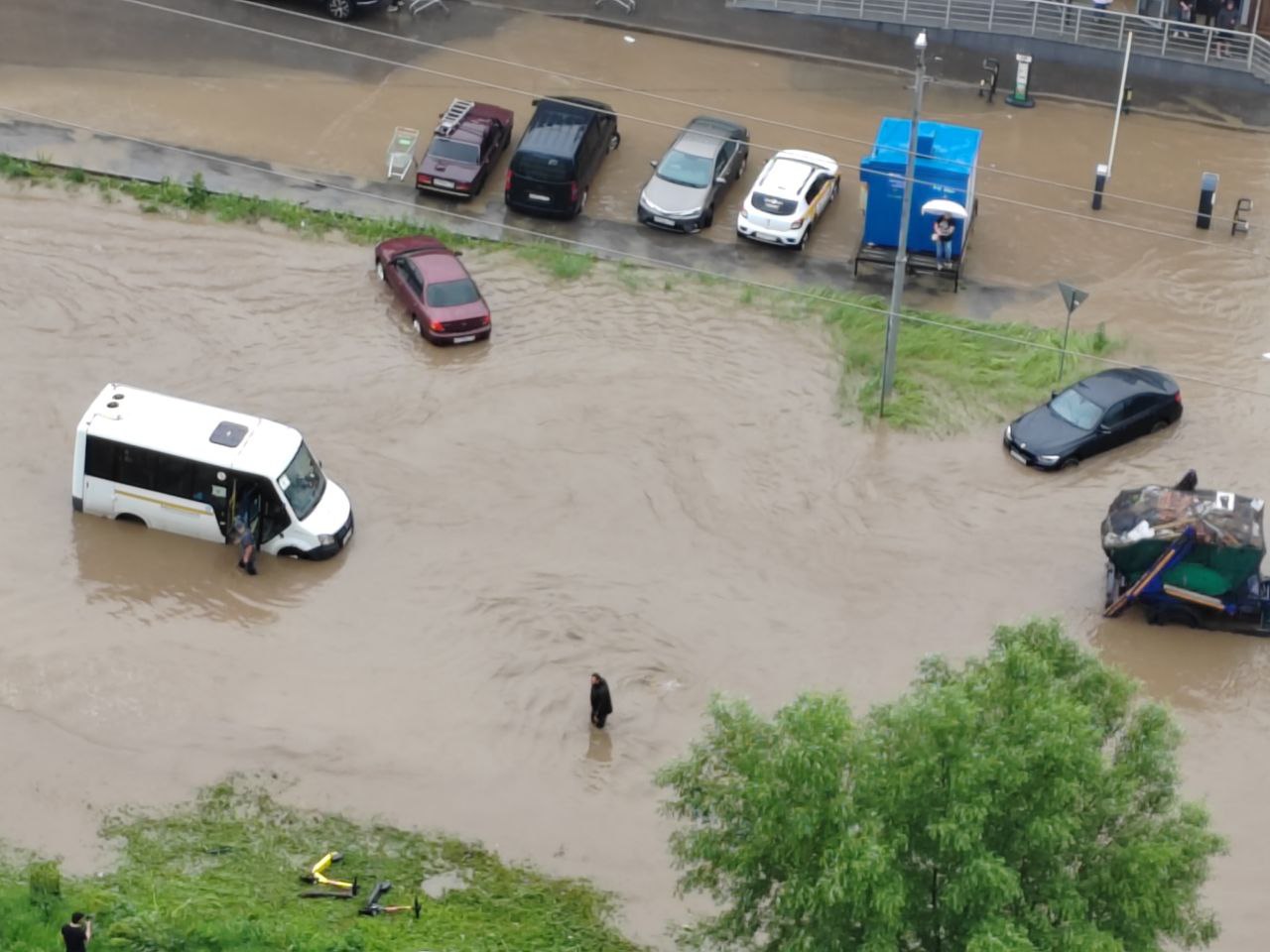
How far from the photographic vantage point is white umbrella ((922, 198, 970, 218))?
113 feet

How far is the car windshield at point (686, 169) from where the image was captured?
119 ft

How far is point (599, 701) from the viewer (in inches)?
989

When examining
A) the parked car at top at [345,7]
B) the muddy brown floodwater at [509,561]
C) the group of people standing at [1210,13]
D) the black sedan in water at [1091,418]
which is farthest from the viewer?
the group of people standing at [1210,13]

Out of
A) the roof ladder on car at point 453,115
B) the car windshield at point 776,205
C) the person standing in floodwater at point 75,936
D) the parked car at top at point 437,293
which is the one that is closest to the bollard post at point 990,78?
the car windshield at point 776,205

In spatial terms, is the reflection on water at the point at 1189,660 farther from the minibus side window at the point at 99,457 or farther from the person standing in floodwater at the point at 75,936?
the person standing in floodwater at the point at 75,936

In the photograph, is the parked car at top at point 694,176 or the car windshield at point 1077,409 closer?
the car windshield at point 1077,409

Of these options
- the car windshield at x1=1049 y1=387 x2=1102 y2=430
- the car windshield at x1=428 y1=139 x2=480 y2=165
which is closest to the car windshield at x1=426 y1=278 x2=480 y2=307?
the car windshield at x1=428 y1=139 x2=480 y2=165

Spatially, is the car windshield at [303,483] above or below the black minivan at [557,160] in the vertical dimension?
below

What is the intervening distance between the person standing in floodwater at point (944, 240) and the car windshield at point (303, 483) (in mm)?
12051

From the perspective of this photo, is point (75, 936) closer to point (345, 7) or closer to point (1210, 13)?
point (345, 7)

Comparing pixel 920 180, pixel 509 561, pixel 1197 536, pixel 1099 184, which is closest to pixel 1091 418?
pixel 1197 536

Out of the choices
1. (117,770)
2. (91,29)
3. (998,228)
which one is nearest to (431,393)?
(117,770)

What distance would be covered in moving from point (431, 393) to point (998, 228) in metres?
11.5

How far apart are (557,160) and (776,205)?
3897 millimetres
